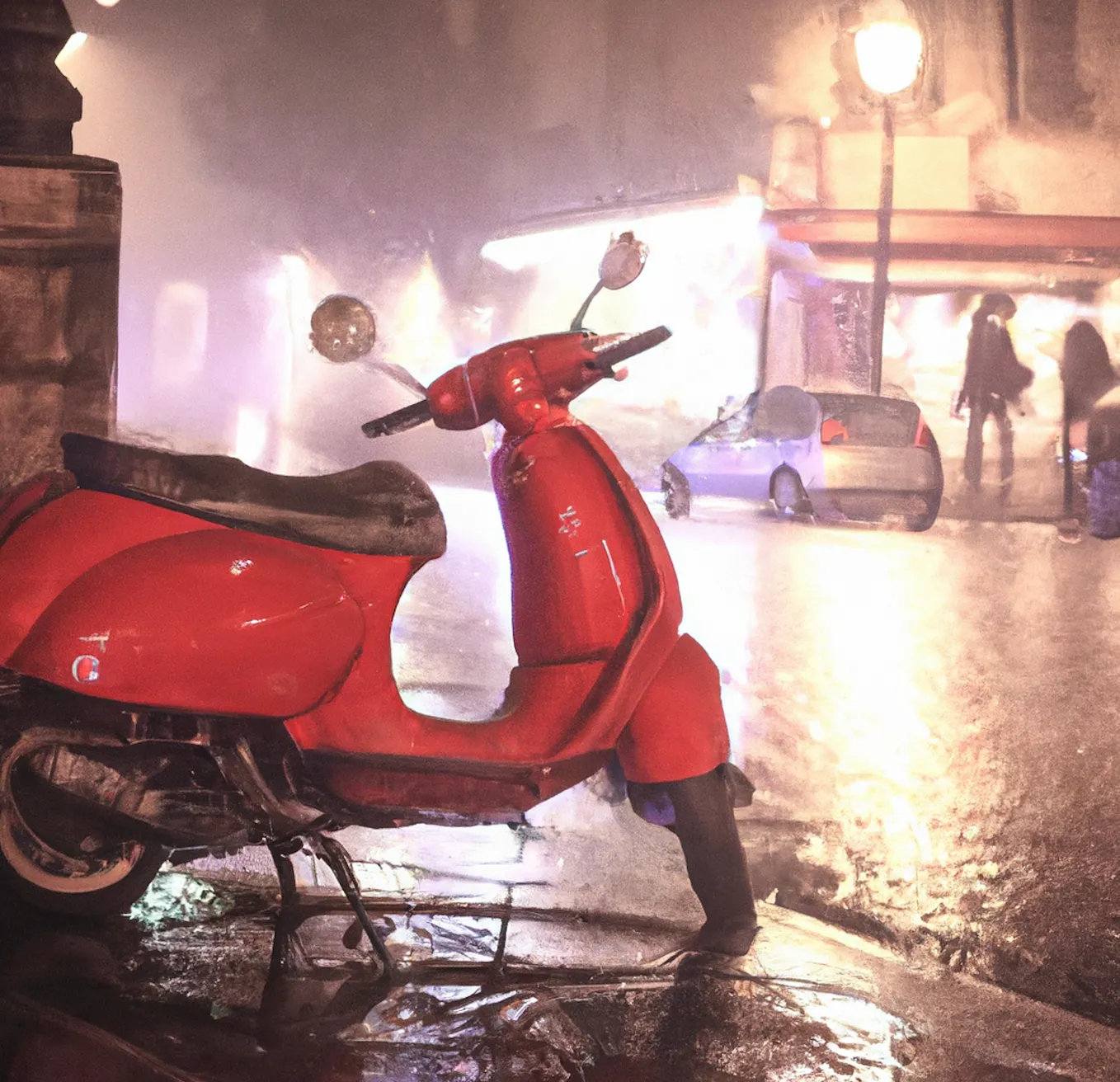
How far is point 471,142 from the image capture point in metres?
3.75

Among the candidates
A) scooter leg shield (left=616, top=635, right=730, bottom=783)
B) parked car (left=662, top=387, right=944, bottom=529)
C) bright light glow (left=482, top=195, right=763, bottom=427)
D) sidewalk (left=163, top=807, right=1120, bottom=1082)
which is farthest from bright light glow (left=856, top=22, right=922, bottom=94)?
sidewalk (left=163, top=807, right=1120, bottom=1082)

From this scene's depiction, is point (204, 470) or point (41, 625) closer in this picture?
point (41, 625)

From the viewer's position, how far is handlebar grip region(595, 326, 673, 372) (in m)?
2.60

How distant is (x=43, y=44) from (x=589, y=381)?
2.46 metres

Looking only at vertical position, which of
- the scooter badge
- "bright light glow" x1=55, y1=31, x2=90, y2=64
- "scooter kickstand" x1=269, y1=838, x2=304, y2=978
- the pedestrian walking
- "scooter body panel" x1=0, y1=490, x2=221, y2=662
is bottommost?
"scooter kickstand" x1=269, y1=838, x2=304, y2=978

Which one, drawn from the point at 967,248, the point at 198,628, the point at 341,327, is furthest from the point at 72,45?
the point at 967,248

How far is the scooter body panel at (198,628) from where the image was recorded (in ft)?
6.68

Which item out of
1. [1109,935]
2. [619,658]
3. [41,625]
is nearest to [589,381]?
[619,658]

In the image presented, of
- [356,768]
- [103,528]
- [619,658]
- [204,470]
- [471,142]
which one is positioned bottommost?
[356,768]

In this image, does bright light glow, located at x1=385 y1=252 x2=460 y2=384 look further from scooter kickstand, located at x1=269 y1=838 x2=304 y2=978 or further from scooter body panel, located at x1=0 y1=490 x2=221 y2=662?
scooter kickstand, located at x1=269 y1=838 x2=304 y2=978

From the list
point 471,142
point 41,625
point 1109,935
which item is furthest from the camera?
point 471,142

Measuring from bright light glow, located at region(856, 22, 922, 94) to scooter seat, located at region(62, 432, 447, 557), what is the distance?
2.53 m

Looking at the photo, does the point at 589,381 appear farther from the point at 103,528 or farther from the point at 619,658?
the point at 103,528

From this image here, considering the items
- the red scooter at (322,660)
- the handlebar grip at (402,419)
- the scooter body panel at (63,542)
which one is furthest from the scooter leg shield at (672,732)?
the scooter body panel at (63,542)
